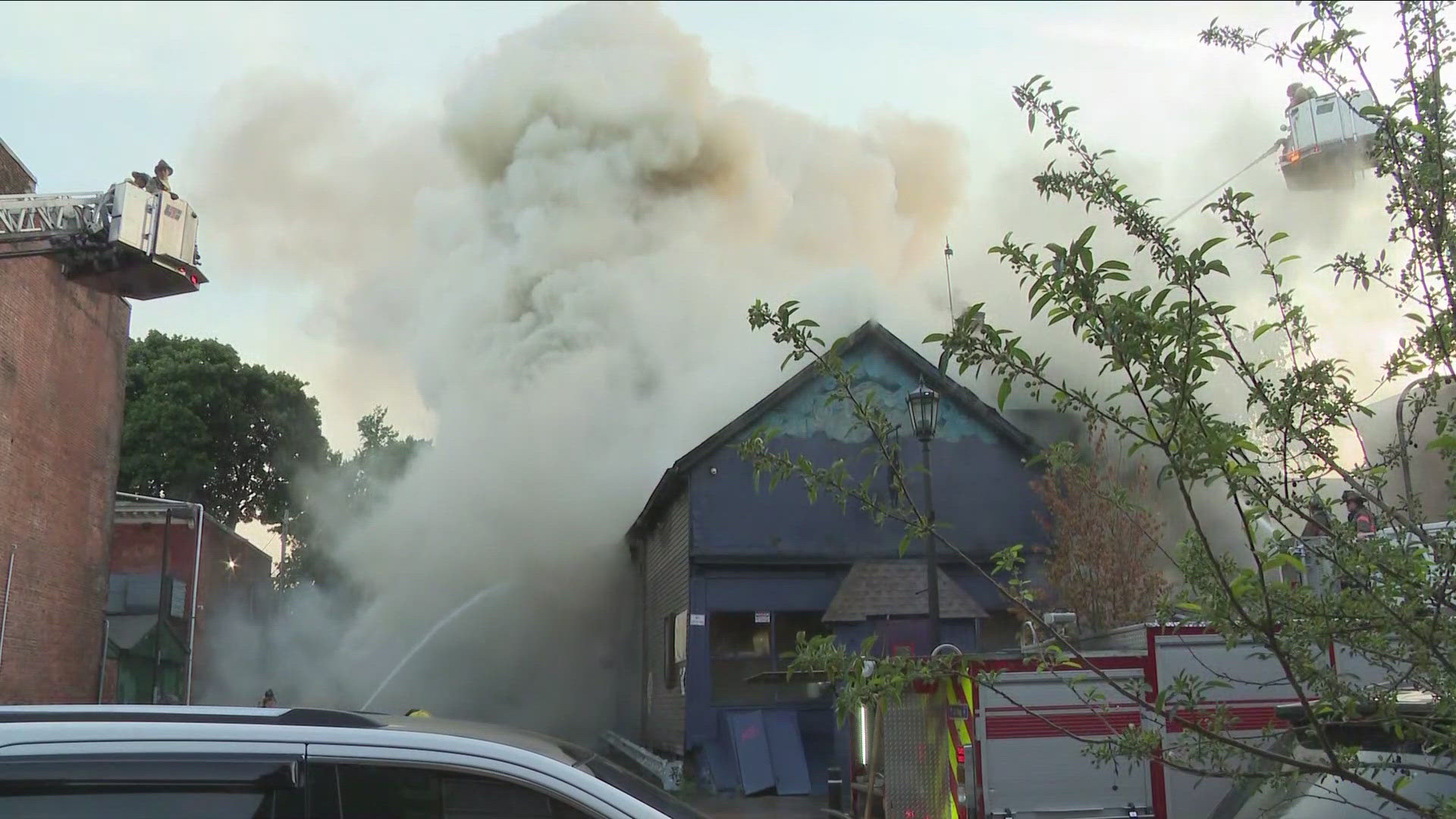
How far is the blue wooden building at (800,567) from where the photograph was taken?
15.8 meters

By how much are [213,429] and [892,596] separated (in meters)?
28.1

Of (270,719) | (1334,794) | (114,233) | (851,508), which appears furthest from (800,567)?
(270,719)

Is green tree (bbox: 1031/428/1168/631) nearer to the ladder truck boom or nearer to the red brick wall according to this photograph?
the ladder truck boom

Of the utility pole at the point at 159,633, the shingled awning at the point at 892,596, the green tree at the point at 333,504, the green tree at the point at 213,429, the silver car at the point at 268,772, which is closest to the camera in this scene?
the silver car at the point at 268,772

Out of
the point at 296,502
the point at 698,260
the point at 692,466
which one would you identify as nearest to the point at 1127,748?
the point at 692,466

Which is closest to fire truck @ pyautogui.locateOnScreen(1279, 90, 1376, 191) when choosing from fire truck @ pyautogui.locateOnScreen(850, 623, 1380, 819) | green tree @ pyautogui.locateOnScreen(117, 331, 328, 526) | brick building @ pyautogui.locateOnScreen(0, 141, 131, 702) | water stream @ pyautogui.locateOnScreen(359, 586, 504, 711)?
fire truck @ pyautogui.locateOnScreen(850, 623, 1380, 819)

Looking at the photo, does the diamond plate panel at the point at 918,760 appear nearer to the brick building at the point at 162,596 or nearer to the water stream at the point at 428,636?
the water stream at the point at 428,636

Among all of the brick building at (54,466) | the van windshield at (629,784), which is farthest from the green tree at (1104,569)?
the brick building at (54,466)

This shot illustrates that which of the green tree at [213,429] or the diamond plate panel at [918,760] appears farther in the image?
the green tree at [213,429]

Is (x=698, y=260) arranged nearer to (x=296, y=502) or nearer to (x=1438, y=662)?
(x=296, y=502)

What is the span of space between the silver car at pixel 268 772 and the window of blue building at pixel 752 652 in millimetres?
14210

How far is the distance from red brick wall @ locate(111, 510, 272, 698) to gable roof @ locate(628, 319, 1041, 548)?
14.7m

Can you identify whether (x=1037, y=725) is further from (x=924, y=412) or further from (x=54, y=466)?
(x=54, y=466)

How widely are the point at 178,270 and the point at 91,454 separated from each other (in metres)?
5.14
